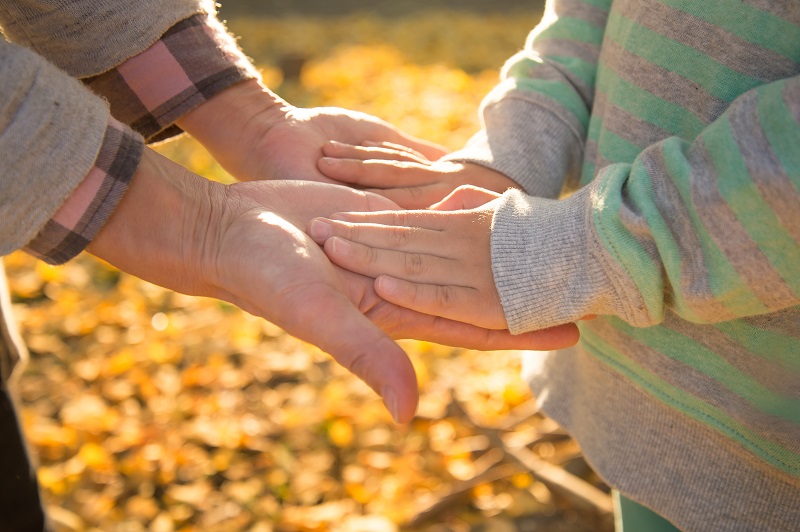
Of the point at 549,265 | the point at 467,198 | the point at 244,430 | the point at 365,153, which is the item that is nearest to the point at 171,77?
the point at 365,153

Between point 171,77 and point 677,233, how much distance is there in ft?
3.80

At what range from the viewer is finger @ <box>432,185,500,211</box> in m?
1.58

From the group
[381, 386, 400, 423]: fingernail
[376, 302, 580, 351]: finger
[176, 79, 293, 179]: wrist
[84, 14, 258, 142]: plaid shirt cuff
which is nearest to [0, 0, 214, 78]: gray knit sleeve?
[84, 14, 258, 142]: plaid shirt cuff

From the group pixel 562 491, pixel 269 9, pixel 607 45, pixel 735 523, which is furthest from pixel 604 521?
pixel 269 9

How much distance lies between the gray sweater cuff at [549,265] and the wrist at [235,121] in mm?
732

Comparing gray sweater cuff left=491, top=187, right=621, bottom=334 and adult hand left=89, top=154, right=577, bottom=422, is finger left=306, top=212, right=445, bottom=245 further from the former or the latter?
gray sweater cuff left=491, top=187, right=621, bottom=334

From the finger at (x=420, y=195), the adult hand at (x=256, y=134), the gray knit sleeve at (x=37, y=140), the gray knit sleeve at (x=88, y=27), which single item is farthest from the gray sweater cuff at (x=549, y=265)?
the gray knit sleeve at (x=88, y=27)

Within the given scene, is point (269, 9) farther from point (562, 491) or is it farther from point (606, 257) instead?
point (606, 257)

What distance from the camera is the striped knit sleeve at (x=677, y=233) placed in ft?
3.61

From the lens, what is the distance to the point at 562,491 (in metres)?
2.43

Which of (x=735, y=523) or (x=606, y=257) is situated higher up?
(x=606, y=257)

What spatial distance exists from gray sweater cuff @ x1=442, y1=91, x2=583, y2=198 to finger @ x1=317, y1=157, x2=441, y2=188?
6.5 inches

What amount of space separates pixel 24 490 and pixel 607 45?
64.5 inches

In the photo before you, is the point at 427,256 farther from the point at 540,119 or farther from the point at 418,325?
the point at 540,119
